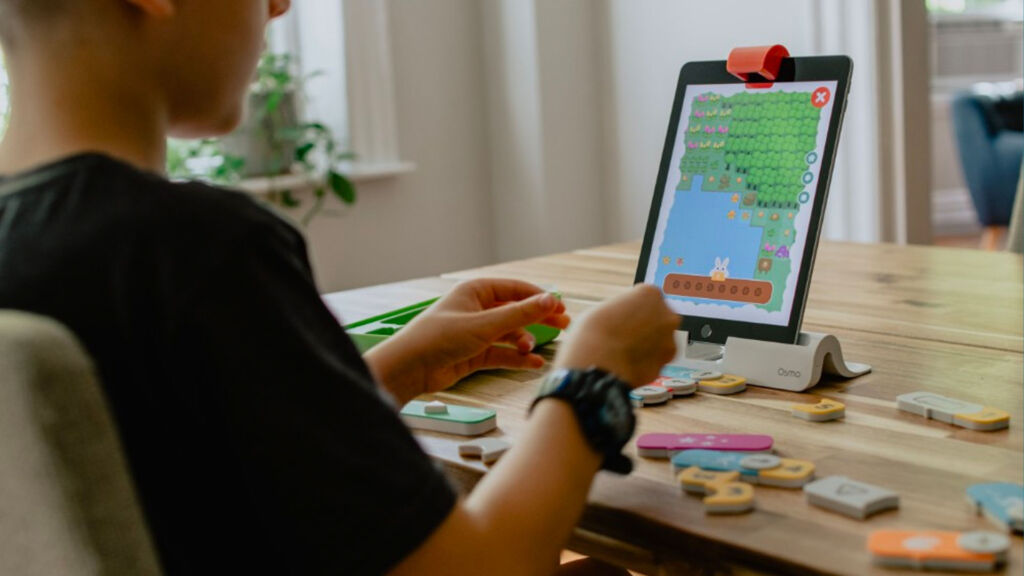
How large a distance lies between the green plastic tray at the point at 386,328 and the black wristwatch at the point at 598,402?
443 millimetres

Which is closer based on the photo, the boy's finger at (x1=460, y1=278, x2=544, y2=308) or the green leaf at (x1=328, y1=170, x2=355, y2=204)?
the boy's finger at (x1=460, y1=278, x2=544, y2=308)

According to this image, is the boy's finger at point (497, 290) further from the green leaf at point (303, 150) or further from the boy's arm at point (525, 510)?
the green leaf at point (303, 150)

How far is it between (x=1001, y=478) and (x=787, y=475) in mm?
151

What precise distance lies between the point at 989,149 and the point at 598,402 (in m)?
4.93

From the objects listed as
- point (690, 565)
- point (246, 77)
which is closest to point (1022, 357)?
point (690, 565)

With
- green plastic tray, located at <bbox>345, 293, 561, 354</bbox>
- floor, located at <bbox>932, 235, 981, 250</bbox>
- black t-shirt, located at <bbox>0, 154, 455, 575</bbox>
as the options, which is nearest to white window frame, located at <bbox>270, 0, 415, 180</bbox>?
green plastic tray, located at <bbox>345, 293, 561, 354</bbox>

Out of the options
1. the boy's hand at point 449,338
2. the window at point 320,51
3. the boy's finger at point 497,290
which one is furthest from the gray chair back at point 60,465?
the window at point 320,51

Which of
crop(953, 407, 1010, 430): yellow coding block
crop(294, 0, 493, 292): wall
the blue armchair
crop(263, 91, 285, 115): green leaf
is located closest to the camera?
crop(953, 407, 1010, 430): yellow coding block

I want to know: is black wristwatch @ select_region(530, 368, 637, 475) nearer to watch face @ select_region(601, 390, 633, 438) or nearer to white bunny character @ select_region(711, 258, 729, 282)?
watch face @ select_region(601, 390, 633, 438)

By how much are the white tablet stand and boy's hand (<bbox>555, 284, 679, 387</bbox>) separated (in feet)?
0.80

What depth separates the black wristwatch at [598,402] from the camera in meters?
0.81

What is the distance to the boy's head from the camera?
0.75 m

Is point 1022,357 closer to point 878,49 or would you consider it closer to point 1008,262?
point 1008,262

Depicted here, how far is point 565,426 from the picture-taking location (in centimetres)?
81
